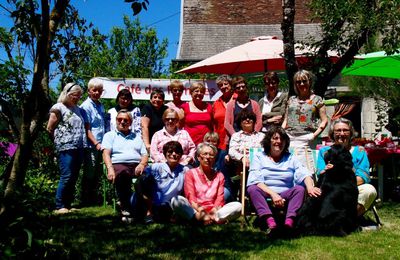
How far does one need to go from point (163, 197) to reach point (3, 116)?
10.3ft

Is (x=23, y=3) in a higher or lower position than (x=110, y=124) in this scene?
higher

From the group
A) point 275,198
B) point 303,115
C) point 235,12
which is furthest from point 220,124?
point 235,12

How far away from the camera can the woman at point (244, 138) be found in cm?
609

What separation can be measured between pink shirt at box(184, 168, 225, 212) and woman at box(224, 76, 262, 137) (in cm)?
90

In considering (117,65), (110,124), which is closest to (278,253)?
(110,124)

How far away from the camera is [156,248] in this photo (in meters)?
4.43

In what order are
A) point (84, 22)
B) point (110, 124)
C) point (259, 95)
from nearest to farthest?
point (110, 124)
point (84, 22)
point (259, 95)

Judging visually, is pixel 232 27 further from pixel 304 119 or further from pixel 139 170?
pixel 139 170

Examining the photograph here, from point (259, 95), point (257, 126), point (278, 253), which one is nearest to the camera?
point (278, 253)

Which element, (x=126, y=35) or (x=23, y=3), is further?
(x=126, y=35)

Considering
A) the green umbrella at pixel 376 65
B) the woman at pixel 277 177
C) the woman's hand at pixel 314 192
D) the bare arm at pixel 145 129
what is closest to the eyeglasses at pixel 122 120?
the bare arm at pixel 145 129

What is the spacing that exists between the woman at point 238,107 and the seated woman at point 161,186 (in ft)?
3.00

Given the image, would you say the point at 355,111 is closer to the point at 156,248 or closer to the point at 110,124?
the point at 110,124

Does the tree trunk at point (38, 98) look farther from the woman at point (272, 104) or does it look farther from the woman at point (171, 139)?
the woman at point (272, 104)
